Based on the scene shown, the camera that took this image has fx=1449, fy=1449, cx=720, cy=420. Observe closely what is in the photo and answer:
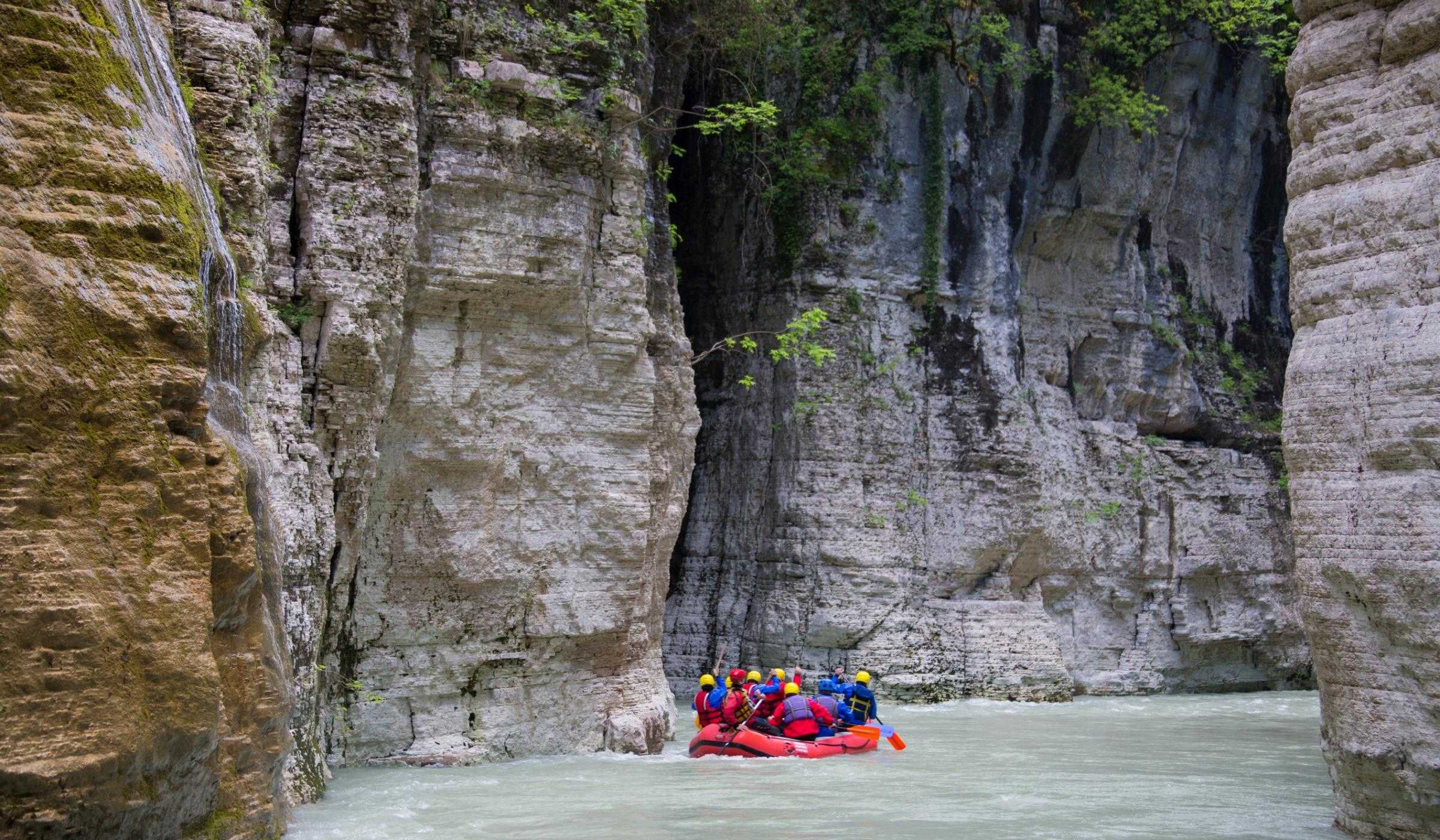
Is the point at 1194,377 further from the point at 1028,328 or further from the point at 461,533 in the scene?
the point at 461,533

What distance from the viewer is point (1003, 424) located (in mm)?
21578

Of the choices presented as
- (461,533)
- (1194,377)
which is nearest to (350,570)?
(461,533)

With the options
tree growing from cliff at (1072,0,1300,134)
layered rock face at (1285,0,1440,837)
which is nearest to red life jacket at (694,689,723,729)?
layered rock face at (1285,0,1440,837)

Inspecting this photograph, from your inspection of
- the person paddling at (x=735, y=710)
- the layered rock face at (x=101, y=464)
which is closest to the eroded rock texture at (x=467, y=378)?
the person paddling at (x=735, y=710)

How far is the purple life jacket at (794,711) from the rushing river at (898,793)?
612 millimetres

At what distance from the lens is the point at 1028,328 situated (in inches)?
901

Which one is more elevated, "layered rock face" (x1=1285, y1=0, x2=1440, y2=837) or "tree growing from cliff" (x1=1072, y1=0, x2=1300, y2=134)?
"tree growing from cliff" (x1=1072, y1=0, x2=1300, y2=134)

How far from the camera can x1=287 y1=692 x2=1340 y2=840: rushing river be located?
10078 mm

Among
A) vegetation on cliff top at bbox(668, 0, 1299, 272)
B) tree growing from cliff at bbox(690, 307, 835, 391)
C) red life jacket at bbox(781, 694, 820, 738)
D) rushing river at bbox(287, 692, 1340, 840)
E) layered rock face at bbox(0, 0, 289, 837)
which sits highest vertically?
vegetation on cliff top at bbox(668, 0, 1299, 272)

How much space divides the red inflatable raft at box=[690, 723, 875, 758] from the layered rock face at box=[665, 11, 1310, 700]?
5213 mm

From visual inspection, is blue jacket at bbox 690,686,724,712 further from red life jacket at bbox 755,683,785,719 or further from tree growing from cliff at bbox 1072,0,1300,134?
tree growing from cliff at bbox 1072,0,1300,134

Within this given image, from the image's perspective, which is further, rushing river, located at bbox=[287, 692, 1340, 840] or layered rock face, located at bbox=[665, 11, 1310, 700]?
layered rock face, located at bbox=[665, 11, 1310, 700]

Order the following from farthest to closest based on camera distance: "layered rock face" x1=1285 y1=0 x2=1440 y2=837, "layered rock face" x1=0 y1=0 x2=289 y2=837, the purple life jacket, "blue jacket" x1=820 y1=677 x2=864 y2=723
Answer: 1. "blue jacket" x1=820 y1=677 x2=864 y2=723
2. the purple life jacket
3. "layered rock face" x1=1285 y1=0 x2=1440 y2=837
4. "layered rock face" x1=0 y1=0 x2=289 y2=837

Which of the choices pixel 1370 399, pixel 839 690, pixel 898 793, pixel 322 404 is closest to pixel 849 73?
pixel 839 690
